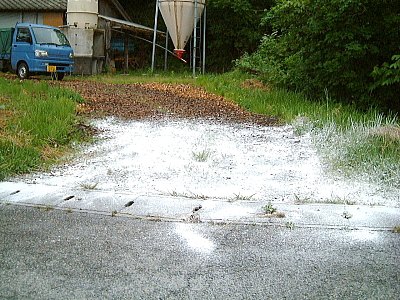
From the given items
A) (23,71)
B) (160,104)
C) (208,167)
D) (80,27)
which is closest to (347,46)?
(160,104)

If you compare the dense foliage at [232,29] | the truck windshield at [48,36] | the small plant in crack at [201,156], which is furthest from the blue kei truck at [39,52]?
the small plant in crack at [201,156]

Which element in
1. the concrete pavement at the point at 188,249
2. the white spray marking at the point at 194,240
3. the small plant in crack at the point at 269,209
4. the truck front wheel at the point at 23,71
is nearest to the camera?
the concrete pavement at the point at 188,249

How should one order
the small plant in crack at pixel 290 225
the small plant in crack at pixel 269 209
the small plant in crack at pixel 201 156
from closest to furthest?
the small plant in crack at pixel 290 225
the small plant in crack at pixel 269 209
the small plant in crack at pixel 201 156

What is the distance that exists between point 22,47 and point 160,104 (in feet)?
22.5

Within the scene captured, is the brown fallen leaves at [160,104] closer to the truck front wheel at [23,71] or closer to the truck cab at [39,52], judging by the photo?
the truck cab at [39,52]

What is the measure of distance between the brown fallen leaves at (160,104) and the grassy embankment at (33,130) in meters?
0.94

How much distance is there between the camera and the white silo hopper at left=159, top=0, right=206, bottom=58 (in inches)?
710

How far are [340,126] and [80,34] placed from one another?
13.2 m

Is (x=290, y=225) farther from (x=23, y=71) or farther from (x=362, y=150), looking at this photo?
(x=23, y=71)

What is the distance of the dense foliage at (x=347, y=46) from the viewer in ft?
29.7

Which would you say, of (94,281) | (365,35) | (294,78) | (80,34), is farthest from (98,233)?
(80,34)

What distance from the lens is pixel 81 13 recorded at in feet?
59.6

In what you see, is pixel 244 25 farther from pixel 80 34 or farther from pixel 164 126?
pixel 164 126

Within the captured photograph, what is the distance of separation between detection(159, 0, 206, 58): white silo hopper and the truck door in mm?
5925
